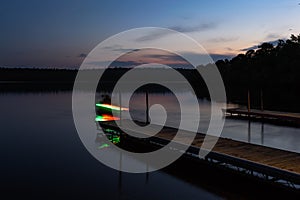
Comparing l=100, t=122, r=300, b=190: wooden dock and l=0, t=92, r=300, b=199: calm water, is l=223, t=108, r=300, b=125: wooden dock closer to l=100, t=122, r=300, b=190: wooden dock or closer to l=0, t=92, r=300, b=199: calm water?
l=0, t=92, r=300, b=199: calm water

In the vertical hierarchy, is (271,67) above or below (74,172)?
above

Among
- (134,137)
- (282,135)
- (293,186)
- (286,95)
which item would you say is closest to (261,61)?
(286,95)

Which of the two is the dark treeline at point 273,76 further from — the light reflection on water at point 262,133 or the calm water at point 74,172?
the calm water at point 74,172

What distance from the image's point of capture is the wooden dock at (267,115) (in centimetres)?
1987

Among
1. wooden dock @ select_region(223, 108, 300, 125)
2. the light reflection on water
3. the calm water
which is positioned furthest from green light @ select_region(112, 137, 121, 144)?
wooden dock @ select_region(223, 108, 300, 125)

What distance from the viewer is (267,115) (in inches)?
858

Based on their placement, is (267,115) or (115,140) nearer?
(115,140)

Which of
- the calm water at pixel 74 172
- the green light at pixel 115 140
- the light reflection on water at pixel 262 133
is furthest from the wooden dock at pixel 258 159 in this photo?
the light reflection on water at pixel 262 133

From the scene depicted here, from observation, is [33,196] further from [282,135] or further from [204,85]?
[204,85]

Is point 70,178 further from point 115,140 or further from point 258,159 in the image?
point 258,159

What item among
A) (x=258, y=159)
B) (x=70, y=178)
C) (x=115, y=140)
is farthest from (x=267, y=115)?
(x=70, y=178)

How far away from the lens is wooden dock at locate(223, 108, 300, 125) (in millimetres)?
19867

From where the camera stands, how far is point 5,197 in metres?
9.64

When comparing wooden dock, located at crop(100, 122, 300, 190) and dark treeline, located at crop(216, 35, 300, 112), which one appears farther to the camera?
dark treeline, located at crop(216, 35, 300, 112)
